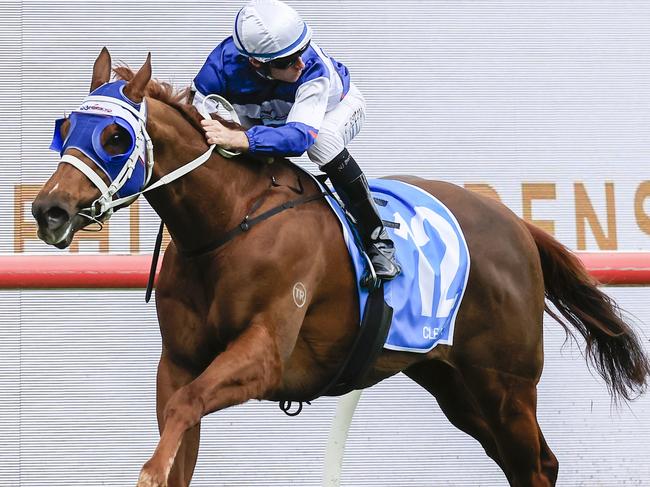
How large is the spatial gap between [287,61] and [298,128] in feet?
0.61

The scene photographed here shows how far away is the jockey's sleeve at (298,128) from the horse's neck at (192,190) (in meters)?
0.11

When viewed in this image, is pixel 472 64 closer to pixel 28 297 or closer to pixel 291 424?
pixel 291 424

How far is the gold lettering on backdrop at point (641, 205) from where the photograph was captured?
15.0 feet

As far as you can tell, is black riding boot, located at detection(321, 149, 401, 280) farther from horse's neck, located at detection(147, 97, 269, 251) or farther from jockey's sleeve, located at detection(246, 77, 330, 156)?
horse's neck, located at detection(147, 97, 269, 251)

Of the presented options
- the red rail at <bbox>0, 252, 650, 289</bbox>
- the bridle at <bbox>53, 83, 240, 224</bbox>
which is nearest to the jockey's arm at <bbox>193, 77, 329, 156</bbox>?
the bridle at <bbox>53, 83, 240, 224</bbox>

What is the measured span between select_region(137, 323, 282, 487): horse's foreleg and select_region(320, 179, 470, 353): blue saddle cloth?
0.48 metres

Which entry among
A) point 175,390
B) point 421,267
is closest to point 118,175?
point 175,390

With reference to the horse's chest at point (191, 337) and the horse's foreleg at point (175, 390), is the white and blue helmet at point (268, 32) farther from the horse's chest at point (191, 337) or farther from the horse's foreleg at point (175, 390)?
the horse's foreleg at point (175, 390)

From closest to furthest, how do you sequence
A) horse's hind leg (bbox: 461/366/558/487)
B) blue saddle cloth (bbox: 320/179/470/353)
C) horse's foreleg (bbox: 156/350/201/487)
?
horse's foreleg (bbox: 156/350/201/487) < blue saddle cloth (bbox: 320/179/470/353) < horse's hind leg (bbox: 461/366/558/487)

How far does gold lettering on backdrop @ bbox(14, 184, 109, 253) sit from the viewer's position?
4.36 metres

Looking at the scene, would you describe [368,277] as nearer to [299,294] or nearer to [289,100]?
[299,294]

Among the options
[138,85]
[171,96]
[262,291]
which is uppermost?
[138,85]

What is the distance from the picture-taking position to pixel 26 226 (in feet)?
14.3

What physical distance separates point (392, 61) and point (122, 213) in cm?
128
